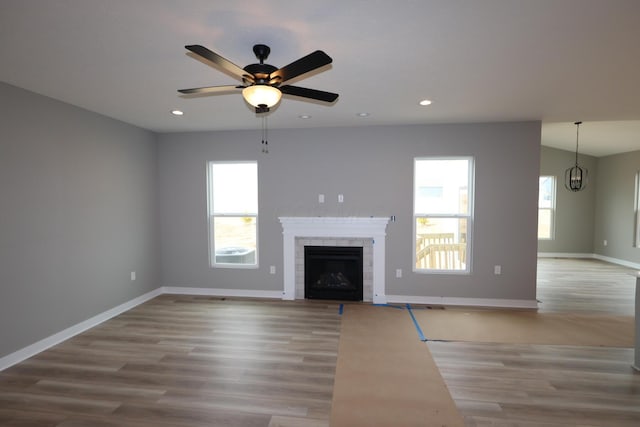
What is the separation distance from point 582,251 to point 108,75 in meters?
10.1

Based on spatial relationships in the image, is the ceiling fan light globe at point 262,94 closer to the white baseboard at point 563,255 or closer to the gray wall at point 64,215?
the gray wall at point 64,215

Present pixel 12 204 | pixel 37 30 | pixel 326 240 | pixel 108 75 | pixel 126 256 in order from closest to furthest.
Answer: pixel 37 30 → pixel 108 75 → pixel 12 204 → pixel 126 256 → pixel 326 240

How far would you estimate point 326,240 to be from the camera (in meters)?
4.68

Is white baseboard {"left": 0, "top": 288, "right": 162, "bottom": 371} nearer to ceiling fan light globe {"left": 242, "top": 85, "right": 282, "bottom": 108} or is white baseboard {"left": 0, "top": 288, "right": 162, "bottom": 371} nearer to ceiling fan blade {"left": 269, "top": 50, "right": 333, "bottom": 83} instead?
ceiling fan light globe {"left": 242, "top": 85, "right": 282, "bottom": 108}

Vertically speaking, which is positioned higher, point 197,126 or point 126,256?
point 197,126

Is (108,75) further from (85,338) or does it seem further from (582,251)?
(582,251)

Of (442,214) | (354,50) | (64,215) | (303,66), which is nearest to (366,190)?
(442,214)

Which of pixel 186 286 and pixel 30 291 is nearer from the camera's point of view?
pixel 30 291

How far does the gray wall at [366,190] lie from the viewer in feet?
14.2

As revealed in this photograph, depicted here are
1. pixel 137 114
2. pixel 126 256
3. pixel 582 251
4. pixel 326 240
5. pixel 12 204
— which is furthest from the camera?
pixel 582 251

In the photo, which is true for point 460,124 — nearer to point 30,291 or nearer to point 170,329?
point 170,329

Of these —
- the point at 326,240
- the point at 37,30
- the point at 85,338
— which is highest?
the point at 37,30

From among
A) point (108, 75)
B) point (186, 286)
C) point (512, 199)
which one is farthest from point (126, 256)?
point (512, 199)

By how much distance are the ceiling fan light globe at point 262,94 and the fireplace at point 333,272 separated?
2973 millimetres
